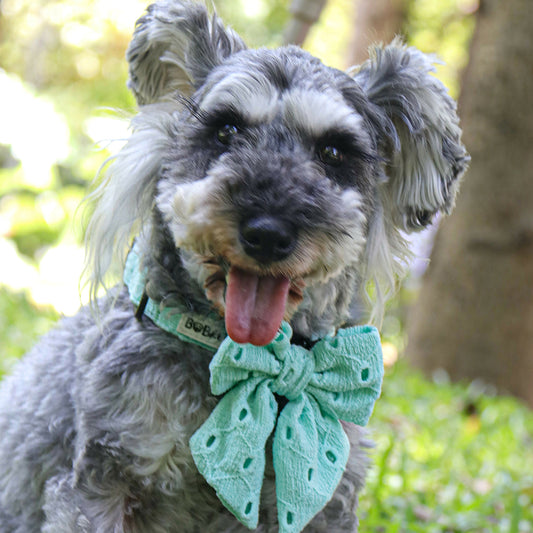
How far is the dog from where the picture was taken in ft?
6.87

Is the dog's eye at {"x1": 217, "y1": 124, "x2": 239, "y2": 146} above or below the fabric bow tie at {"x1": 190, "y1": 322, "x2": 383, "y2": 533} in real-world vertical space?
above

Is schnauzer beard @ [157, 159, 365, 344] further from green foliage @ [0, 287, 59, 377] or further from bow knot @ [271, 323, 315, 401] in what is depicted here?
green foliage @ [0, 287, 59, 377]

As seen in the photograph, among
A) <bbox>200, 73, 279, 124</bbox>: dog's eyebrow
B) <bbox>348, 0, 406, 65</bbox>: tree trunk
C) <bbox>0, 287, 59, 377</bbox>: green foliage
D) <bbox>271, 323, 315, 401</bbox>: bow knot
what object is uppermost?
<bbox>200, 73, 279, 124</bbox>: dog's eyebrow

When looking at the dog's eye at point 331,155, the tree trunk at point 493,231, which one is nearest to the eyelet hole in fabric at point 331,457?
the dog's eye at point 331,155

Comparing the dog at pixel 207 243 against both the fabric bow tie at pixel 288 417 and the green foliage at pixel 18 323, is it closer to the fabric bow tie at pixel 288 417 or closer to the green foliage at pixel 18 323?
the fabric bow tie at pixel 288 417

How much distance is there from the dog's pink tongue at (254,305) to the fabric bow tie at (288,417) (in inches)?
4.7

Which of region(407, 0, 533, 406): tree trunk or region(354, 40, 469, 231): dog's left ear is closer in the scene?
region(354, 40, 469, 231): dog's left ear

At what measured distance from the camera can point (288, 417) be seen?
87.8 inches

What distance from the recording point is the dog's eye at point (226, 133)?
229cm

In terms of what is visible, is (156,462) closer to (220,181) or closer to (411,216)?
(220,181)

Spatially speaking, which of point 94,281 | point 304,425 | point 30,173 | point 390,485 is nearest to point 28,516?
point 94,281

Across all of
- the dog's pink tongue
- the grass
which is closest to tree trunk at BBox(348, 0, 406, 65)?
the grass

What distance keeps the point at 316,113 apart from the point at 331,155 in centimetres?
17

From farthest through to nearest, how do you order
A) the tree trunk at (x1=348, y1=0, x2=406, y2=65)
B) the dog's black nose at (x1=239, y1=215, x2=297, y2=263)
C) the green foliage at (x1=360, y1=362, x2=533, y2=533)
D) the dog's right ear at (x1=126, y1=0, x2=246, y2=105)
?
the tree trunk at (x1=348, y1=0, x2=406, y2=65) → the green foliage at (x1=360, y1=362, x2=533, y2=533) → the dog's right ear at (x1=126, y1=0, x2=246, y2=105) → the dog's black nose at (x1=239, y1=215, x2=297, y2=263)
